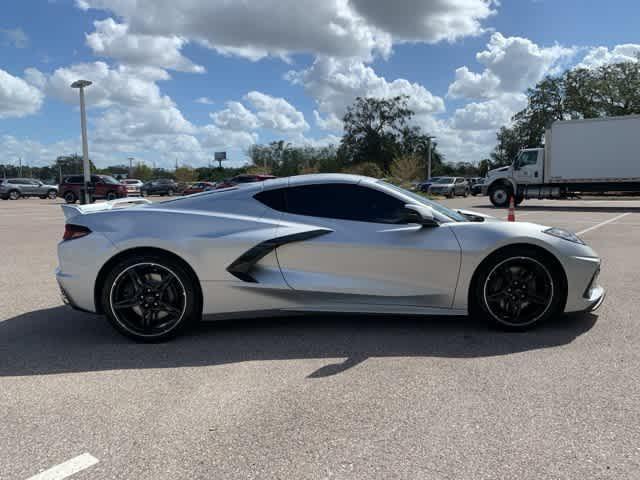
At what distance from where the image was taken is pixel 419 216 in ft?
12.7

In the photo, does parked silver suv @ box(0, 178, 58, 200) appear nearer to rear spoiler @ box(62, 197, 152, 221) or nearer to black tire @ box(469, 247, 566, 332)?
rear spoiler @ box(62, 197, 152, 221)

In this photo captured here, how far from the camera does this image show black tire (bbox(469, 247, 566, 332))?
3990 mm

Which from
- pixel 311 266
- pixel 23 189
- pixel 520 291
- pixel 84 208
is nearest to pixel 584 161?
pixel 520 291

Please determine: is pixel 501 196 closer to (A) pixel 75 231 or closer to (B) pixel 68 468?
(A) pixel 75 231

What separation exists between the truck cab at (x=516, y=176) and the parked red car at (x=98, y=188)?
67.6ft

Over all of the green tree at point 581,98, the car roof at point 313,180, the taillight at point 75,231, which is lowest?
the taillight at point 75,231

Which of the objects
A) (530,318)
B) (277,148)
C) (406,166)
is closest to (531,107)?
(406,166)

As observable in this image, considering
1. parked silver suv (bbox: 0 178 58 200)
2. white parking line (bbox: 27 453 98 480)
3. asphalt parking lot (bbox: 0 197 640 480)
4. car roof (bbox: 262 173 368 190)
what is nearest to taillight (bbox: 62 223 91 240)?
asphalt parking lot (bbox: 0 197 640 480)

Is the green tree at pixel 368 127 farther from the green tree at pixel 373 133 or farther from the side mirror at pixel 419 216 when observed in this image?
the side mirror at pixel 419 216

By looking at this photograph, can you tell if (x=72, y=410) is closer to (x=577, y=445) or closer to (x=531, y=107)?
(x=577, y=445)

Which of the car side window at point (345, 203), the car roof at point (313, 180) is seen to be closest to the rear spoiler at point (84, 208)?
the car roof at point (313, 180)

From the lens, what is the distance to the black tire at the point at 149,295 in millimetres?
3889

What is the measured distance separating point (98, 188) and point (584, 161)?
25.8 metres

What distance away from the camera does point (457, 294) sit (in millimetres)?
3982
